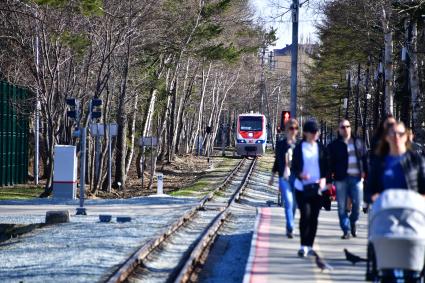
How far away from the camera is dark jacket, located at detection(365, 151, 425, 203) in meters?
10.1

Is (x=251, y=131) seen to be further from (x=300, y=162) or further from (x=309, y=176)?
(x=309, y=176)

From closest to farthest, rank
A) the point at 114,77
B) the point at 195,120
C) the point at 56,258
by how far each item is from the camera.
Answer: the point at 56,258 → the point at 114,77 → the point at 195,120

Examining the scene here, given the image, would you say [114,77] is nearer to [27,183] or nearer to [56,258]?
[27,183]

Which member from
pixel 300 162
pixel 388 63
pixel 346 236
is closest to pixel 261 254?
pixel 300 162

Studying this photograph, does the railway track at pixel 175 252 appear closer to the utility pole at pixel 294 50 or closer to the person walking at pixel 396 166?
the utility pole at pixel 294 50

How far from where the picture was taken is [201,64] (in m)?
71.7

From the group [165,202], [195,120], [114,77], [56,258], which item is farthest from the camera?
[195,120]

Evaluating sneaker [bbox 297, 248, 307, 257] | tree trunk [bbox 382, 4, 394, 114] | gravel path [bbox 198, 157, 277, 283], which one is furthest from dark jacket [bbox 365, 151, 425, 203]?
tree trunk [bbox 382, 4, 394, 114]

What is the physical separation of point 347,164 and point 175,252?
4133 mm

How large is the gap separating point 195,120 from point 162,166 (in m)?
27.5

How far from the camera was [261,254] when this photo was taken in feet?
51.5

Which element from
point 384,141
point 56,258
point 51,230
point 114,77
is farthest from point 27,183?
point 384,141

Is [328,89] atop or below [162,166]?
atop

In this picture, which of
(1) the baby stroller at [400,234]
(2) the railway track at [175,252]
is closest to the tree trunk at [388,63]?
(2) the railway track at [175,252]
